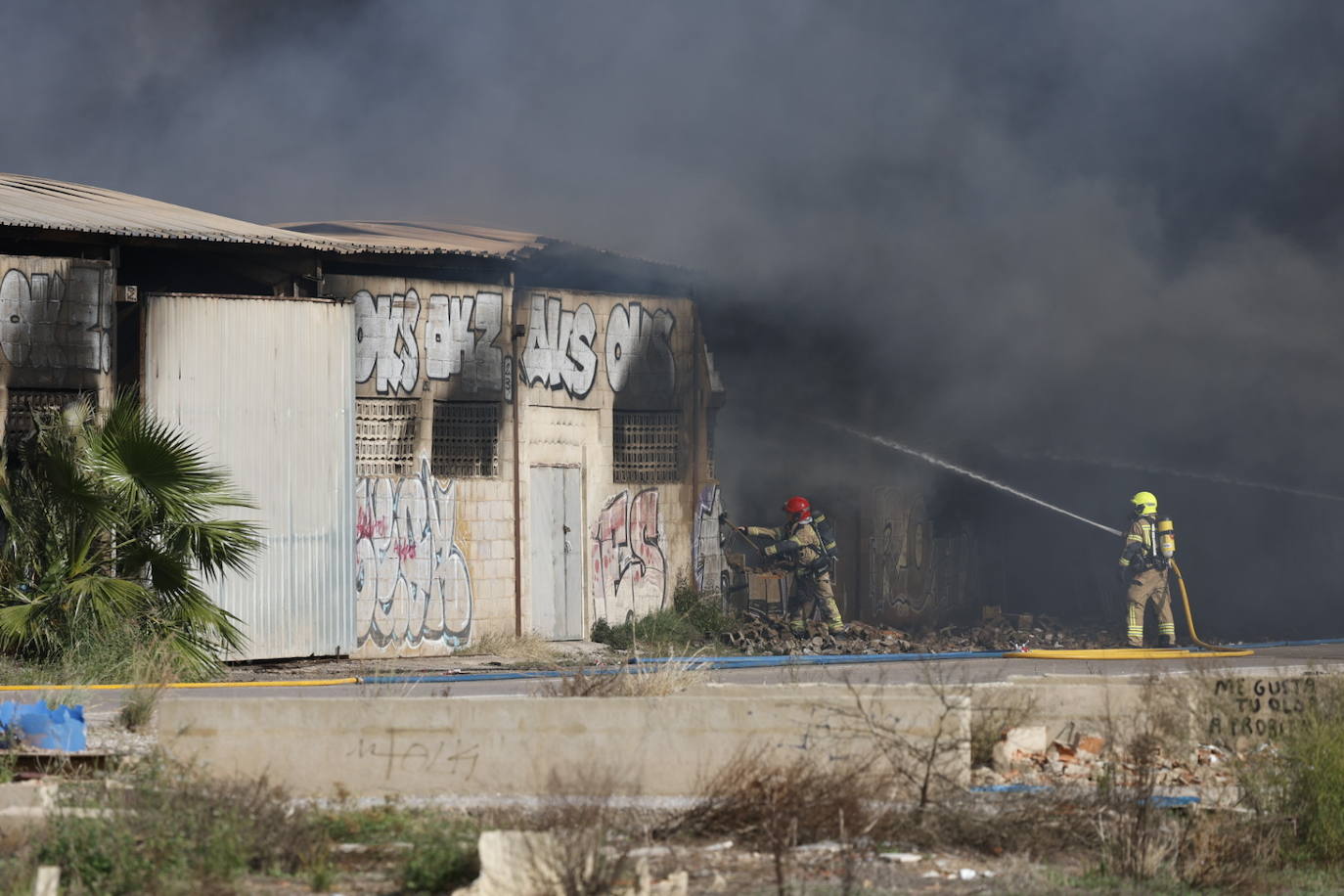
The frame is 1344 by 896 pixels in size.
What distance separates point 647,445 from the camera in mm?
23047

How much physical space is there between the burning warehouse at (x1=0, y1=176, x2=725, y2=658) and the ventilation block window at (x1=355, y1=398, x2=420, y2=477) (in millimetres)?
28

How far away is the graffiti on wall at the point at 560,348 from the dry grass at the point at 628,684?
10.8 metres

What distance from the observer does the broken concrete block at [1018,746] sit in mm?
10164

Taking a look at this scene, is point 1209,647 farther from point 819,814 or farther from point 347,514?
point 819,814

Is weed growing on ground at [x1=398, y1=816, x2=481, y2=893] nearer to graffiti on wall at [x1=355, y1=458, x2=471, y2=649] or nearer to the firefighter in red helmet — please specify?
graffiti on wall at [x1=355, y1=458, x2=471, y2=649]

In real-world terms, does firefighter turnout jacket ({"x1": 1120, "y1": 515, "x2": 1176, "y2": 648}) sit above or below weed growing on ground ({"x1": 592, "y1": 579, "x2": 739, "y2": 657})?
above

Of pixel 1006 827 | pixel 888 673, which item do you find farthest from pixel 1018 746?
pixel 888 673

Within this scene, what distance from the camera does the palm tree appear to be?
14820 millimetres

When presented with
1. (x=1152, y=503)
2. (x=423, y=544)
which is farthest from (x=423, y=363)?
(x=1152, y=503)

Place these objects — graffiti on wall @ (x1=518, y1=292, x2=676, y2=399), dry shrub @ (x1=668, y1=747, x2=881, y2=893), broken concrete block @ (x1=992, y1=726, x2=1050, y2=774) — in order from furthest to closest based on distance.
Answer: graffiti on wall @ (x1=518, y1=292, x2=676, y2=399) → broken concrete block @ (x1=992, y1=726, x2=1050, y2=774) → dry shrub @ (x1=668, y1=747, x2=881, y2=893)

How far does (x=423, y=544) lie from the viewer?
68.1 feet

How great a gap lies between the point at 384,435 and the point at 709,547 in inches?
204

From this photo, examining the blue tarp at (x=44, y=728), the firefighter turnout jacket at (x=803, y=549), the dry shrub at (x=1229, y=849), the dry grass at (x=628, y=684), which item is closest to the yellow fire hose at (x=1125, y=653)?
the firefighter turnout jacket at (x=803, y=549)

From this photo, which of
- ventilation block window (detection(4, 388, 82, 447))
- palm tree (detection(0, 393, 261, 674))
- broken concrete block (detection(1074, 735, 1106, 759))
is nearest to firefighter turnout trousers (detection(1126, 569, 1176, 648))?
broken concrete block (detection(1074, 735, 1106, 759))
